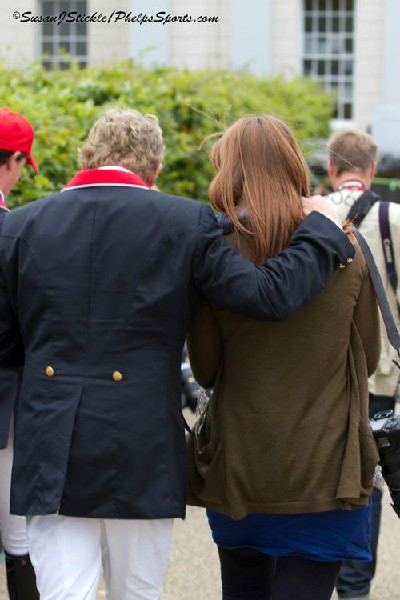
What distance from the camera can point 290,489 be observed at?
9.71 ft

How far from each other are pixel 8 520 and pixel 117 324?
45.6 inches

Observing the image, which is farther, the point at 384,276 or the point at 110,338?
the point at 384,276

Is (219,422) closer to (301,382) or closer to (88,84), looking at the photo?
(301,382)

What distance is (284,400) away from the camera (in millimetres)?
2965

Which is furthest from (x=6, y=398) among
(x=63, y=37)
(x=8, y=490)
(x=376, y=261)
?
(x=63, y=37)

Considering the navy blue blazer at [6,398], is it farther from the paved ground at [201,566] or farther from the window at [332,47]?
the window at [332,47]

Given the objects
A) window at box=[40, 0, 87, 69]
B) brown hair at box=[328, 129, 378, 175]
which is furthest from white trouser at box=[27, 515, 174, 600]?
window at box=[40, 0, 87, 69]

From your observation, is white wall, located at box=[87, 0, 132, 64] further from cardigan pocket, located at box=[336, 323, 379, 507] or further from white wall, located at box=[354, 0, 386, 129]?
cardigan pocket, located at box=[336, 323, 379, 507]

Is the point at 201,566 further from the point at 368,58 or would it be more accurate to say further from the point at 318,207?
the point at 368,58

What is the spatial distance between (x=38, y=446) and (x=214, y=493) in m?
0.53

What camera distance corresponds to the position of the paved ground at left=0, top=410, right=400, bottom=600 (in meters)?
4.85

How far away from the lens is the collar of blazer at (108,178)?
2902 mm

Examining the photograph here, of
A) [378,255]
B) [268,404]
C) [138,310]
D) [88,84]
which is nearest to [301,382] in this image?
[268,404]

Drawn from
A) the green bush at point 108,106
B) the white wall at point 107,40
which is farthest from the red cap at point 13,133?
the white wall at point 107,40
